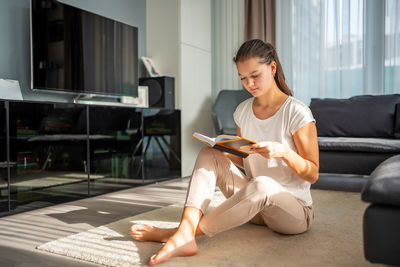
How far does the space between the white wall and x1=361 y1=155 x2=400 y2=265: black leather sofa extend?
8.56 ft

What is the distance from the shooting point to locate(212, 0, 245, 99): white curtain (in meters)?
4.27

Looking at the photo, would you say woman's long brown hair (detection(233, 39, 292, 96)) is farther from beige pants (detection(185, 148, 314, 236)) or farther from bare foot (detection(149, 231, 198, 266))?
bare foot (detection(149, 231, 198, 266))

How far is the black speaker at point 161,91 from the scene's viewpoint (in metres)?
3.43

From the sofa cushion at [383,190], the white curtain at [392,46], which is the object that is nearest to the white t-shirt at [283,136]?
the sofa cushion at [383,190]

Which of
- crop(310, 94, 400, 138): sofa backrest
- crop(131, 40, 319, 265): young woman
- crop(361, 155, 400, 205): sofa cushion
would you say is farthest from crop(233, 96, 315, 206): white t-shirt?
crop(310, 94, 400, 138): sofa backrest

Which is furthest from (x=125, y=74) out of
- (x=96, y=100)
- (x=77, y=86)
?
(x=77, y=86)

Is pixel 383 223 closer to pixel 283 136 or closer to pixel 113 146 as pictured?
pixel 283 136

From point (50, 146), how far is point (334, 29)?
118 inches

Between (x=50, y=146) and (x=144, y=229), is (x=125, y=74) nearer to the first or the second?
(x=50, y=146)

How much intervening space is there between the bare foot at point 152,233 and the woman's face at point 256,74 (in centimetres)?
66

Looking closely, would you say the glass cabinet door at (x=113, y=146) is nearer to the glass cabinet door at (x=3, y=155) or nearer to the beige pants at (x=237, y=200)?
the glass cabinet door at (x=3, y=155)

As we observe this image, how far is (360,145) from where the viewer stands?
8.72ft

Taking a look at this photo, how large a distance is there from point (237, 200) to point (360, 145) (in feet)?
5.54

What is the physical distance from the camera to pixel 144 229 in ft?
4.84
